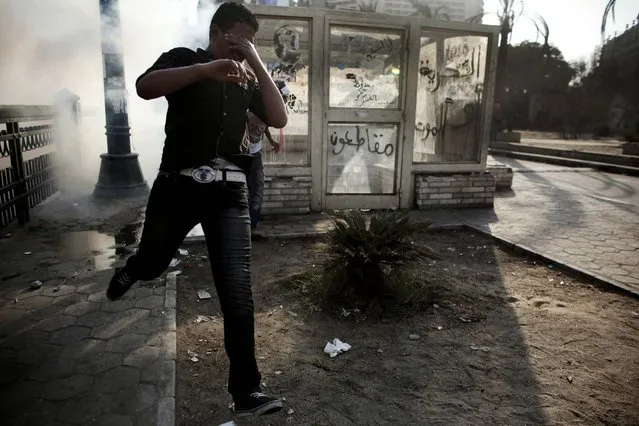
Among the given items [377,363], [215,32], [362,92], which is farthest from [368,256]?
[362,92]

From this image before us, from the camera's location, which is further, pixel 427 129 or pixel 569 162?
pixel 569 162

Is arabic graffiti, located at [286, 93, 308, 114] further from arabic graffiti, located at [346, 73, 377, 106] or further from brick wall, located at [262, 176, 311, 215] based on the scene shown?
brick wall, located at [262, 176, 311, 215]

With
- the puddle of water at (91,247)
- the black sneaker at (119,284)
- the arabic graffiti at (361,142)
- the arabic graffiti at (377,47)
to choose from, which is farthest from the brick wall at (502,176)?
the black sneaker at (119,284)

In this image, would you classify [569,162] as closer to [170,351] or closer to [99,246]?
[99,246]

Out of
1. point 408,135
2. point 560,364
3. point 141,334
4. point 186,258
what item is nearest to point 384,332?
point 560,364

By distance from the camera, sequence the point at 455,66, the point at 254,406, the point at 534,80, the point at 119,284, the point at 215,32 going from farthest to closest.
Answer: the point at 534,80 → the point at 455,66 → the point at 119,284 → the point at 215,32 → the point at 254,406

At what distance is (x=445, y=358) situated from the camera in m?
3.03

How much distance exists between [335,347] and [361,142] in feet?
14.7

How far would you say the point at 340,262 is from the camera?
3.77 meters

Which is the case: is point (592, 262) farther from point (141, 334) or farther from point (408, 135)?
point (141, 334)

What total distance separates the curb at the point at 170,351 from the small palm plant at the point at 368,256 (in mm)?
1225

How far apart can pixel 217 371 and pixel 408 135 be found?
17.3 feet

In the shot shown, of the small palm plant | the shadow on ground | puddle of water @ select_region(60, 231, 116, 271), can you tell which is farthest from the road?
puddle of water @ select_region(60, 231, 116, 271)

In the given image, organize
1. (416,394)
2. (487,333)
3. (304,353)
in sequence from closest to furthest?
(416,394)
(304,353)
(487,333)
